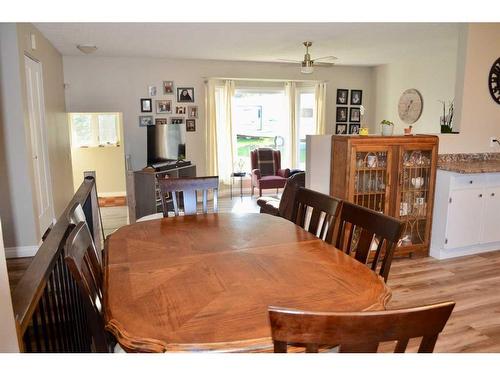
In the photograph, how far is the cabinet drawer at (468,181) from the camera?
3627 mm

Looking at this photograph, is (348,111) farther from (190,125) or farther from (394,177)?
(394,177)

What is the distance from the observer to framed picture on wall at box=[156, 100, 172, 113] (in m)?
6.77

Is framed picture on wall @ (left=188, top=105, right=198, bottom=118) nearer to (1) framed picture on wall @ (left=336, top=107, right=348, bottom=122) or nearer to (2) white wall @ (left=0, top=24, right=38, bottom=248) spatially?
(1) framed picture on wall @ (left=336, top=107, right=348, bottom=122)

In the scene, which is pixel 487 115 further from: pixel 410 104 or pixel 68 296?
pixel 68 296

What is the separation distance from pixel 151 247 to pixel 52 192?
3744 mm

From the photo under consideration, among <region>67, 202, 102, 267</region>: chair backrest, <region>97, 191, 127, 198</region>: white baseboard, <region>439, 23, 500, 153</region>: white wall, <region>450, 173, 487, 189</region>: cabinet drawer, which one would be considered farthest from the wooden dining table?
<region>97, 191, 127, 198</region>: white baseboard

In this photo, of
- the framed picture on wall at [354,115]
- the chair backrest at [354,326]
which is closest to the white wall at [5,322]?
the chair backrest at [354,326]

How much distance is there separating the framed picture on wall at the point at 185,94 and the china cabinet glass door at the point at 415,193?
4.29 meters

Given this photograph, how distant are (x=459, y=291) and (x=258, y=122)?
5.18 metres

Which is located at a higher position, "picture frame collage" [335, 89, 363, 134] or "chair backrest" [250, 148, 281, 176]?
"picture frame collage" [335, 89, 363, 134]

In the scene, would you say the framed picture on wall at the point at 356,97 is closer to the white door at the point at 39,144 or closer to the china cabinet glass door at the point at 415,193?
the china cabinet glass door at the point at 415,193

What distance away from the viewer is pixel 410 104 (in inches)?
269

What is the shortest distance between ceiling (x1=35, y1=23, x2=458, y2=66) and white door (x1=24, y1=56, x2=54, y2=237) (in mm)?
552

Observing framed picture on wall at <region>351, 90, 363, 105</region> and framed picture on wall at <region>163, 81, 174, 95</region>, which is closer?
framed picture on wall at <region>163, 81, 174, 95</region>
